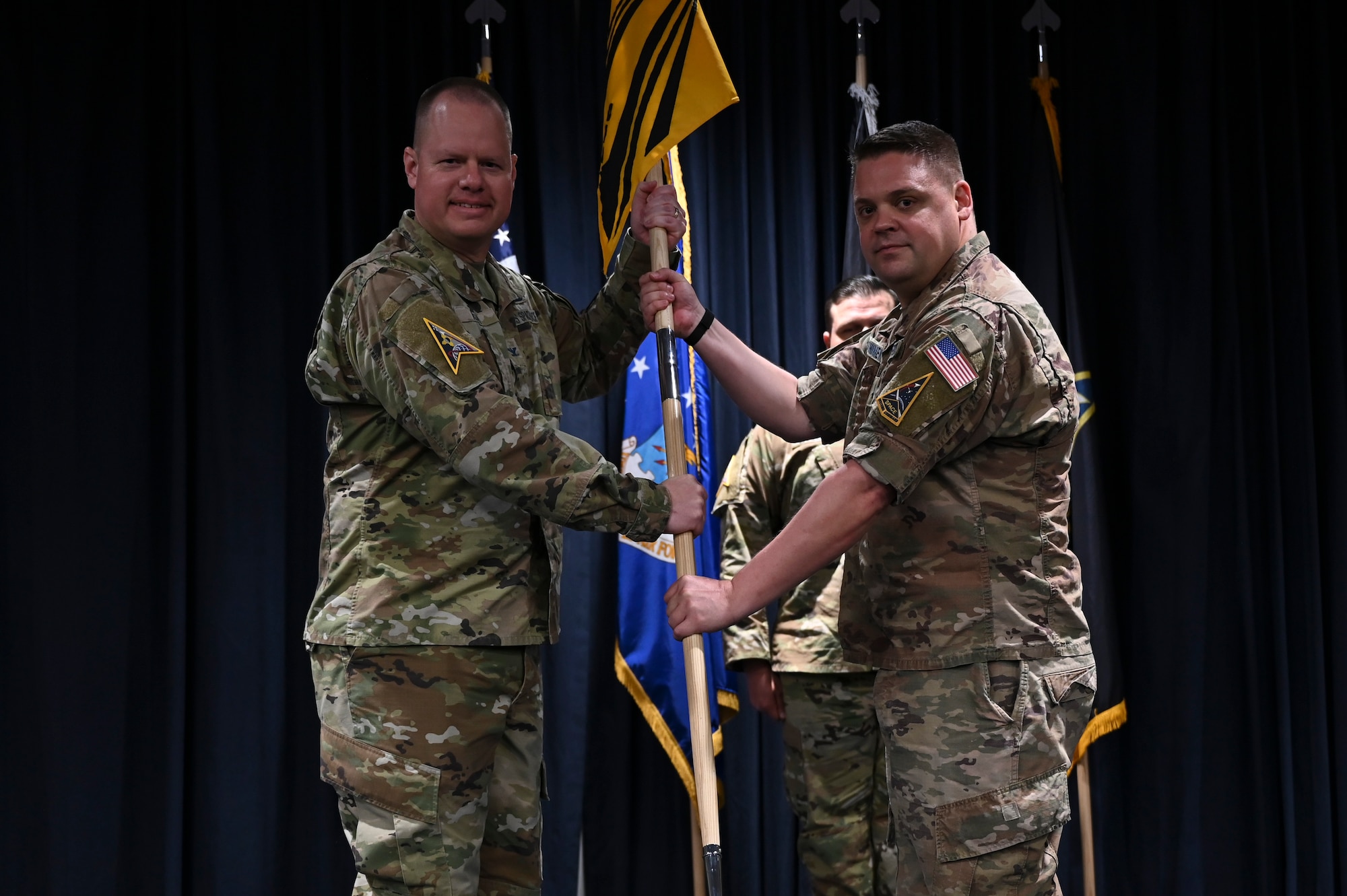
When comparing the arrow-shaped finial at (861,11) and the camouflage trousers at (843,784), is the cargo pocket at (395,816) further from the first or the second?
the arrow-shaped finial at (861,11)

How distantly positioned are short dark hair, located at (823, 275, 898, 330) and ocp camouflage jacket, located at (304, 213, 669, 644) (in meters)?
1.40

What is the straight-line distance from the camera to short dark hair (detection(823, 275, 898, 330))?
3.24 meters

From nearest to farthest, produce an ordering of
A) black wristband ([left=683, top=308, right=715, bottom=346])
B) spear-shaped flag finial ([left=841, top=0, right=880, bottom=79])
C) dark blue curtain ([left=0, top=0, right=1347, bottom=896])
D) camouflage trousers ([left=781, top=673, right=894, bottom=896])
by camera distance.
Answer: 1. black wristband ([left=683, top=308, right=715, bottom=346])
2. camouflage trousers ([left=781, top=673, right=894, bottom=896])
3. dark blue curtain ([left=0, top=0, right=1347, bottom=896])
4. spear-shaped flag finial ([left=841, top=0, right=880, bottom=79])

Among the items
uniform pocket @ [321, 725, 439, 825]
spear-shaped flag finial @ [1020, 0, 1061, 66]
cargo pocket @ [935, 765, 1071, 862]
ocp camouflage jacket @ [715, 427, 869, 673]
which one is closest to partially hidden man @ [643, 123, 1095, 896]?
cargo pocket @ [935, 765, 1071, 862]

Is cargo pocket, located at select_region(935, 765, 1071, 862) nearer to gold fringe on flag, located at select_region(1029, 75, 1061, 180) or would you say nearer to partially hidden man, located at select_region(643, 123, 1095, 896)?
partially hidden man, located at select_region(643, 123, 1095, 896)

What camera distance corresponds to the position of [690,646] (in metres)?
2.10

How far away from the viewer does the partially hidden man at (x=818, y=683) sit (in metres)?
3.12

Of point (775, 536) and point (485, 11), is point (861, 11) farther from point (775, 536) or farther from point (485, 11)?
point (775, 536)

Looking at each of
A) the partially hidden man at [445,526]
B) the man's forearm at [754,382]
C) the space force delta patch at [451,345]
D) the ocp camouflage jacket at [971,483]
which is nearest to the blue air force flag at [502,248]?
the man's forearm at [754,382]

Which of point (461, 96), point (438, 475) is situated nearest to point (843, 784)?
point (438, 475)

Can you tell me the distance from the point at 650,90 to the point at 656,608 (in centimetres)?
169

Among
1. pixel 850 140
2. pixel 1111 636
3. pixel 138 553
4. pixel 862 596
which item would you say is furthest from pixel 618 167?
pixel 1111 636

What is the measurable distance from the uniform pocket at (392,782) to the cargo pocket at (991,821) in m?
0.83

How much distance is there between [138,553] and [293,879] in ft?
3.46
